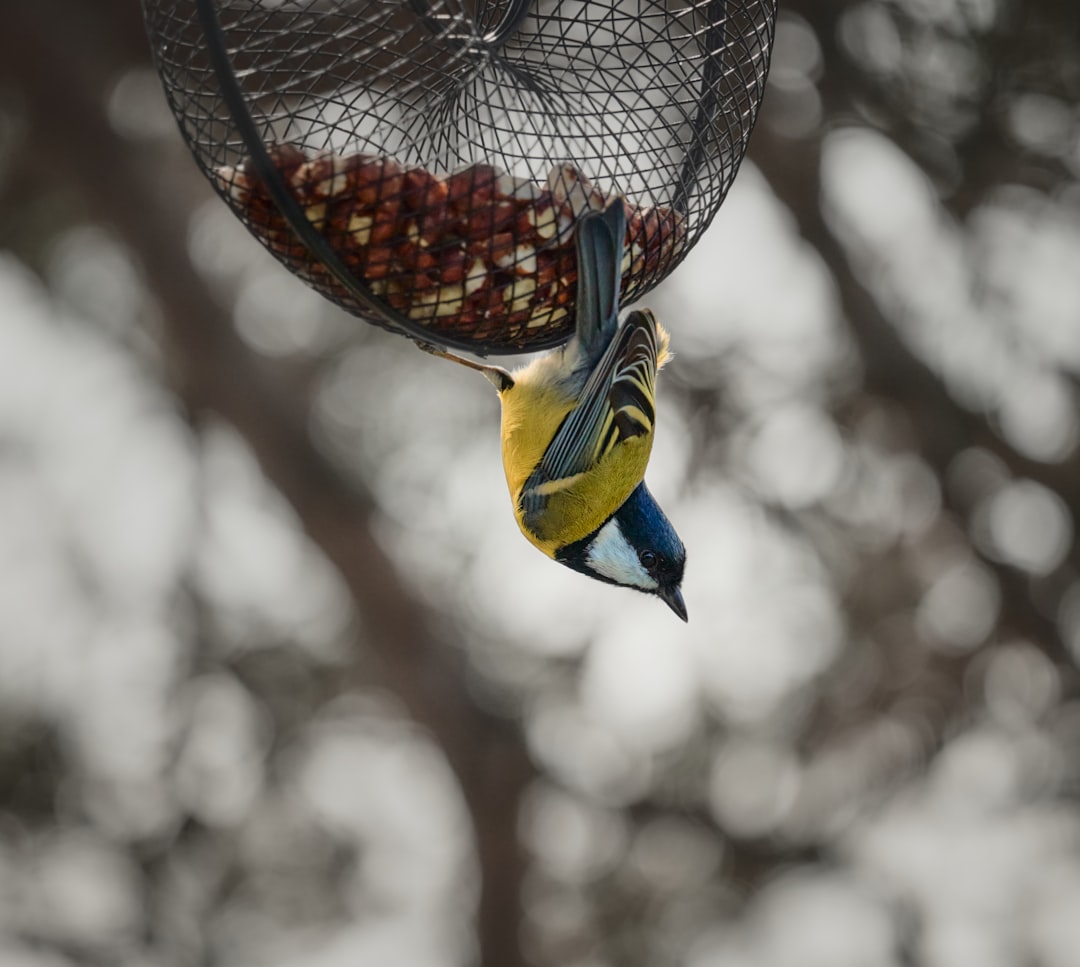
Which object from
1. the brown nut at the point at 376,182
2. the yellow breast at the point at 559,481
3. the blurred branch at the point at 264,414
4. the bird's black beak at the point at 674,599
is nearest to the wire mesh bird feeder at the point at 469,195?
the brown nut at the point at 376,182

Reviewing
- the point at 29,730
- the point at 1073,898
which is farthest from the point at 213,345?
the point at 1073,898

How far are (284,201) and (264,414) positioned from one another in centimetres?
242

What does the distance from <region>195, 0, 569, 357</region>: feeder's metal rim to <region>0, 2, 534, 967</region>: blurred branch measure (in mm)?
2206

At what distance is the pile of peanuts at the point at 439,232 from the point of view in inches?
52.4

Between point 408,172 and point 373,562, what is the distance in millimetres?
2509

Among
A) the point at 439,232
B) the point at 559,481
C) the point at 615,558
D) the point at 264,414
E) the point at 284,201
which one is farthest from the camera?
the point at 264,414

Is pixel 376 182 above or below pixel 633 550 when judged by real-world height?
above

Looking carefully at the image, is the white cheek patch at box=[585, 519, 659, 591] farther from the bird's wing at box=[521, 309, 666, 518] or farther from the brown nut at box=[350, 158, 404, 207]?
the brown nut at box=[350, 158, 404, 207]

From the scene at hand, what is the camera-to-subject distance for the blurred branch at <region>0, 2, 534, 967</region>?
128 inches

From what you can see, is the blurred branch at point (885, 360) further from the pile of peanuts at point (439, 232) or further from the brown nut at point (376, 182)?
the brown nut at point (376, 182)

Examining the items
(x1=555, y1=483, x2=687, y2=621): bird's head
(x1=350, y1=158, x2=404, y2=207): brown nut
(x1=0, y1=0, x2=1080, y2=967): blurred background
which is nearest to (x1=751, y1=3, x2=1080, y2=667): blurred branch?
(x1=0, y1=0, x2=1080, y2=967): blurred background

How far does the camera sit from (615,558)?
6.10ft

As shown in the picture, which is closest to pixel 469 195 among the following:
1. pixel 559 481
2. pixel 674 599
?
pixel 559 481

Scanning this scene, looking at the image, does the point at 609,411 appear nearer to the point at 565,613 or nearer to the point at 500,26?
the point at 500,26
